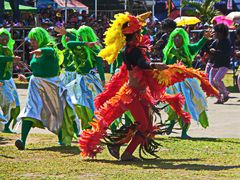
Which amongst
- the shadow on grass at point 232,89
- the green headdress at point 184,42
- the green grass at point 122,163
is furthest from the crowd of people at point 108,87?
the shadow on grass at point 232,89

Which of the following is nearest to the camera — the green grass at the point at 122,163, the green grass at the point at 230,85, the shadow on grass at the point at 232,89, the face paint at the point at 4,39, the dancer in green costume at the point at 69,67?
the green grass at the point at 122,163

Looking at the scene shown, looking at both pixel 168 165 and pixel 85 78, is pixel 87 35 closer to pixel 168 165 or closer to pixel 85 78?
pixel 85 78

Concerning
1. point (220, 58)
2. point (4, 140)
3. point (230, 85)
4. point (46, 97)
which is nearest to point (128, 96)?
point (46, 97)

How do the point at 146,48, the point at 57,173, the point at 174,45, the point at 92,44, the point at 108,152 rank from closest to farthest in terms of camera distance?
the point at 57,173
the point at 146,48
the point at 108,152
the point at 92,44
the point at 174,45

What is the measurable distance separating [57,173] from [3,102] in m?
5.32

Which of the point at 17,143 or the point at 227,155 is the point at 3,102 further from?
the point at 227,155

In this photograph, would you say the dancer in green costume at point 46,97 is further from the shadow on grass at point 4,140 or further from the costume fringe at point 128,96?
the costume fringe at point 128,96

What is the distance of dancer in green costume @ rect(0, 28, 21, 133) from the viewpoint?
14656 mm

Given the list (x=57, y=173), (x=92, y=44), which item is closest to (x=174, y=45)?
(x=92, y=44)

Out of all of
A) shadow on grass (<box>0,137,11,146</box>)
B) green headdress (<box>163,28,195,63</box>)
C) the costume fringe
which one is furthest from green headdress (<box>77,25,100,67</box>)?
the costume fringe

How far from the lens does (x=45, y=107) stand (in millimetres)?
12727

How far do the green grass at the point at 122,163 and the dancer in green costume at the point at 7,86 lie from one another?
1.76 m

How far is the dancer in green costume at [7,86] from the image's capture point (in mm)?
14656

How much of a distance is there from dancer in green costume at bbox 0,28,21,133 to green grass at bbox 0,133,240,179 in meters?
1.76
